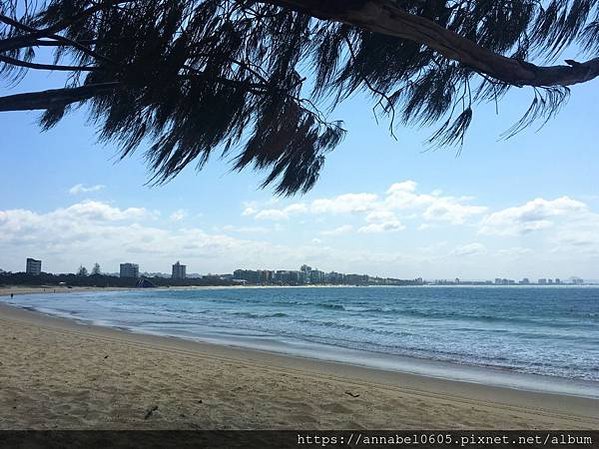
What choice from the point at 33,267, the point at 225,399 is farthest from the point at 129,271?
the point at 225,399

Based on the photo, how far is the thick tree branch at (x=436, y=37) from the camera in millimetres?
2439

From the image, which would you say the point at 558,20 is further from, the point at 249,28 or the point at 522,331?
the point at 522,331

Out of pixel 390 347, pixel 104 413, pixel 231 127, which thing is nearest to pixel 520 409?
pixel 104 413

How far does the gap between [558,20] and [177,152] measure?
2374mm

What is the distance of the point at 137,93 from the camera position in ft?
9.88

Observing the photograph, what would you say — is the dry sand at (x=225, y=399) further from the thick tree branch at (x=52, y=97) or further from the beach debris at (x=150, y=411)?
the thick tree branch at (x=52, y=97)

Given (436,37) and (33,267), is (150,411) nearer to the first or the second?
(436,37)

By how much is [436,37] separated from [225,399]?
169 inches

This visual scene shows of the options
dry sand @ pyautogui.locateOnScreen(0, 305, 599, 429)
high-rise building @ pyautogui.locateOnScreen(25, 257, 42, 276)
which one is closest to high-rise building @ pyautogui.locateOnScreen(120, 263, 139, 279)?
high-rise building @ pyautogui.locateOnScreen(25, 257, 42, 276)

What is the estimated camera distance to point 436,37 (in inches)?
104

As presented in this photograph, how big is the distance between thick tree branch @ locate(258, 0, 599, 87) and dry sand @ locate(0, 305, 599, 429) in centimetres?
308

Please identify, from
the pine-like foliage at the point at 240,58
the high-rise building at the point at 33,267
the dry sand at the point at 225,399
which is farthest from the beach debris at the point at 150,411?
the high-rise building at the point at 33,267

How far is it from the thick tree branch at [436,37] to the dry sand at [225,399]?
10.1 ft

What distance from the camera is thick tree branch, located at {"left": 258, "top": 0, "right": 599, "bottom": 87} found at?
2.44 m
